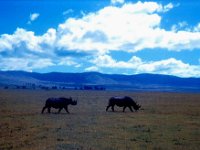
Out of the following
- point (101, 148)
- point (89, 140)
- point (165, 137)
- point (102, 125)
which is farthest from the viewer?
point (102, 125)

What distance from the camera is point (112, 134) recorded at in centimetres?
2083

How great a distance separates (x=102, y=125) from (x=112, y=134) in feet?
13.5

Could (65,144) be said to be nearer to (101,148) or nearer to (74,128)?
(101,148)

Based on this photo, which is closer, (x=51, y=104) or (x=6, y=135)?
(x=6, y=135)

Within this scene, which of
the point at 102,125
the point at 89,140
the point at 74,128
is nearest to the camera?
the point at 89,140

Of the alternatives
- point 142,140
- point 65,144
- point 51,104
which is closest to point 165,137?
point 142,140

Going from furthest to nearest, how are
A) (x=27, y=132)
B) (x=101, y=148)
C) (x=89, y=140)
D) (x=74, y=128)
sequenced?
(x=74, y=128)
(x=27, y=132)
(x=89, y=140)
(x=101, y=148)

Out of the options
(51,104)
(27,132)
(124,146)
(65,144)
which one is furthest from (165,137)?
(51,104)

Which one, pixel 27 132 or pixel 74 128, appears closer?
pixel 27 132

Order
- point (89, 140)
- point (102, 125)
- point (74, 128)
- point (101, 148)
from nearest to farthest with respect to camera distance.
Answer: point (101, 148)
point (89, 140)
point (74, 128)
point (102, 125)

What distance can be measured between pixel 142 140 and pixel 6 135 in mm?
7251

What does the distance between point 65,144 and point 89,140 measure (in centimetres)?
151

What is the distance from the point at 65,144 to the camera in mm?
17609

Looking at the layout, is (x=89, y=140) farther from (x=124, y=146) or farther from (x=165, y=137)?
(x=165, y=137)
